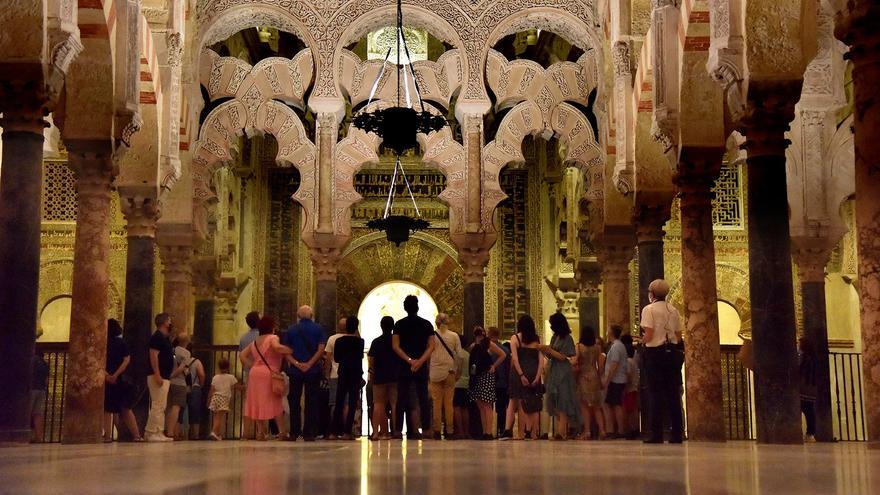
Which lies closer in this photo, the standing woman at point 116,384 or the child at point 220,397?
the standing woman at point 116,384

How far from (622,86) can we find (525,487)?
10.4 m

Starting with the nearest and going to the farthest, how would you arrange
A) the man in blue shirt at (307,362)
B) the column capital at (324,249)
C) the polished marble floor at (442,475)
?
1. the polished marble floor at (442,475)
2. the man in blue shirt at (307,362)
3. the column capital at (324,249)

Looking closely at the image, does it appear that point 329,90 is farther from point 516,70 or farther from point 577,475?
point 577,475

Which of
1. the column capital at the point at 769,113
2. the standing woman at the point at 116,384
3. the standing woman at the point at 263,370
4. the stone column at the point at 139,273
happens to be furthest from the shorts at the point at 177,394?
the column capital at the point at 769,113

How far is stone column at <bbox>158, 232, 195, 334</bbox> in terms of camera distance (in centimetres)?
1437

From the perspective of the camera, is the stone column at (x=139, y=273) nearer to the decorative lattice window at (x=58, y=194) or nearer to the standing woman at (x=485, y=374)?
the standing woman at (x=485, y=374)

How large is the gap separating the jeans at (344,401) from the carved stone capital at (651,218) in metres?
4.15

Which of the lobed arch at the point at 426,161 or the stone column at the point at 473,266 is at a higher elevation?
the lobed arch at the point at 426,161

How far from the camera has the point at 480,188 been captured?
46.3ft

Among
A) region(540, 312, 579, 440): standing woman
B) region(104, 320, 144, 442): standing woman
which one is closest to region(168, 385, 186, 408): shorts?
region(104, 320, 144, 442): standing woman

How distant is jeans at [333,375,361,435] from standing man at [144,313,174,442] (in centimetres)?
157

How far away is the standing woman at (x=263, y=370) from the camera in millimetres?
9703

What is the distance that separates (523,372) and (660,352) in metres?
2.49

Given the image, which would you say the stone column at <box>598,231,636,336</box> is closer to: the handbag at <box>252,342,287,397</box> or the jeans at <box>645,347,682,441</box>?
the handbag at <box>252,342,287,397</box>
